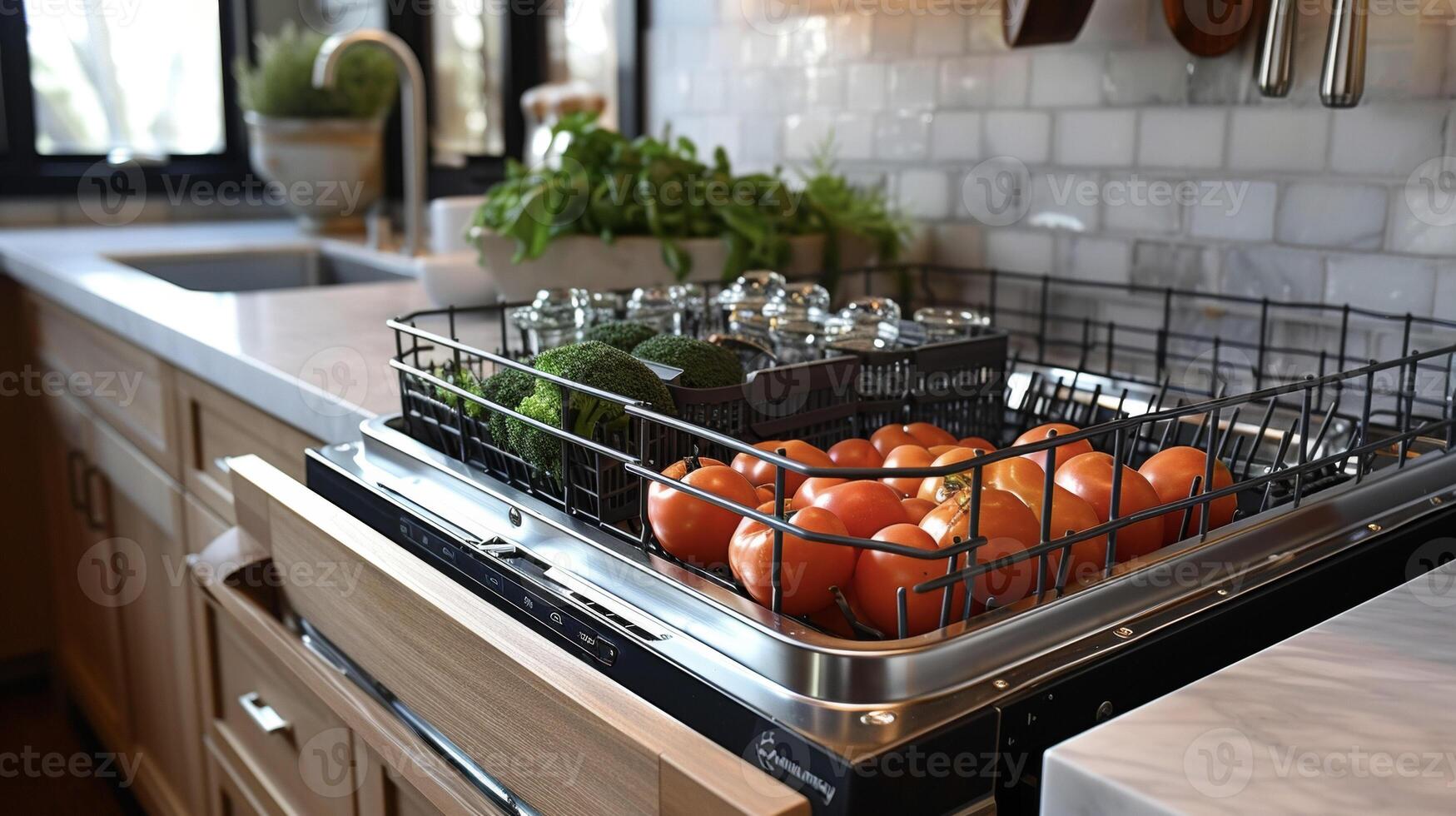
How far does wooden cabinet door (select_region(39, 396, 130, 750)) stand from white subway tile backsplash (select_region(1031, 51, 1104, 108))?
1565mm

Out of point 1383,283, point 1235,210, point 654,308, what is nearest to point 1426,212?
point 1383,283

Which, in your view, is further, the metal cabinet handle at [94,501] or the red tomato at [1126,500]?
the metal cabinet handle at [94,501]

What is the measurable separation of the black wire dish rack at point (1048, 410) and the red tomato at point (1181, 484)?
0.03 feet

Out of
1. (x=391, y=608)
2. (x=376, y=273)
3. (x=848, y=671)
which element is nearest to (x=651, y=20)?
(x=376, y=273)

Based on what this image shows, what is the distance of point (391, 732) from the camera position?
82cm

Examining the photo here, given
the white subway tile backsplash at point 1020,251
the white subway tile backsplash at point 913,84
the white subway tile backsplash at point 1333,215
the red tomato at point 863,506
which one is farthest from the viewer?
the white subway tile backsplash at point 913,84

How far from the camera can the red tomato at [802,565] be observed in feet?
1.95

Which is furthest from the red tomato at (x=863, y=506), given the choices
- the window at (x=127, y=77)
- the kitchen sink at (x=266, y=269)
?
the window at (x=127, y=77)

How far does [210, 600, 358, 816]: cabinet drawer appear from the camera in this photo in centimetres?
95

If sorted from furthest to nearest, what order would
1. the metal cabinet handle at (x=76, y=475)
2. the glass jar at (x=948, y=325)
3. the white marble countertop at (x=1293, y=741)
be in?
the metal cabinet handle at (x=76, y=475)
the glass jar at (x=948, y=325)
the white marble countertop at (x=1293, y=741)

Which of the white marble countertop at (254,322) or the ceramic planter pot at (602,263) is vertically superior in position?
the ceramic planter pot at (602,263)

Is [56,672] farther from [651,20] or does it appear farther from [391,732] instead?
[391,732]

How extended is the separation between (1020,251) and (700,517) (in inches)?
39.9

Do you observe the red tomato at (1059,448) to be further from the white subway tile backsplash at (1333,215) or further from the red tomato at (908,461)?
the white subway tile backsplash at (1333,215)
